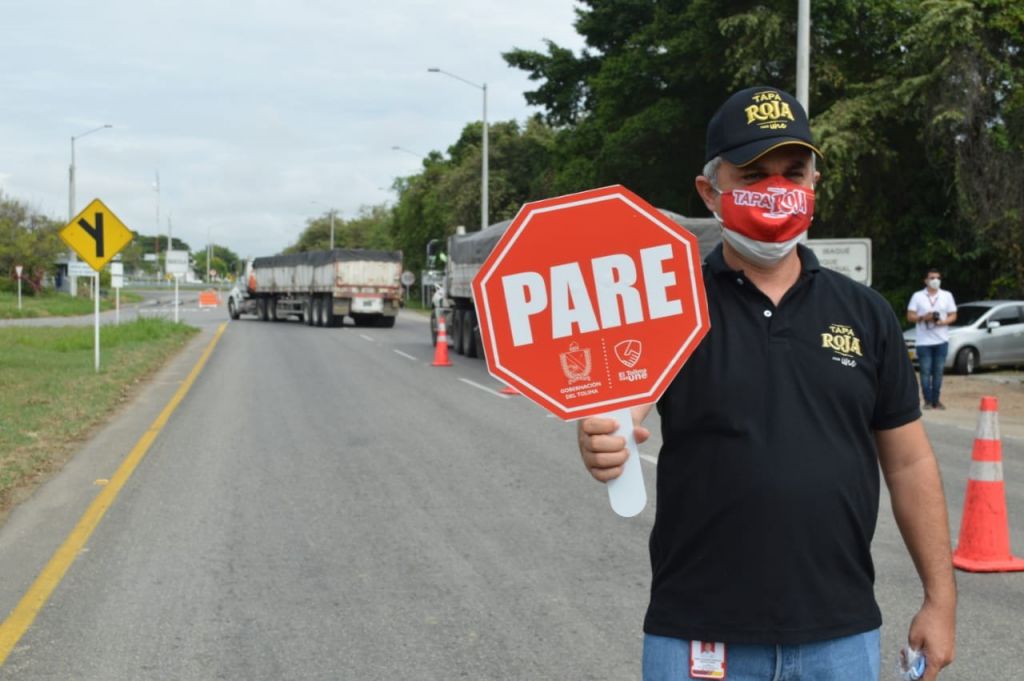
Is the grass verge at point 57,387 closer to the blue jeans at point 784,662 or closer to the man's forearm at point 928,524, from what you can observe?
the blue jeans at point 784,662

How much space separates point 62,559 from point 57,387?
428 inches

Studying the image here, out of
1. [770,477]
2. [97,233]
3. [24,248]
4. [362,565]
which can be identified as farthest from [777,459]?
[24,248]

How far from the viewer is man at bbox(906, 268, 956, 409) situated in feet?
50.2

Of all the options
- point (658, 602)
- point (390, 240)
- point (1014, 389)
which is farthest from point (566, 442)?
point (390, 240)

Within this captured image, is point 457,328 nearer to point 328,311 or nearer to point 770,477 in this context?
point 328,311

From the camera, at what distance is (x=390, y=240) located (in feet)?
292

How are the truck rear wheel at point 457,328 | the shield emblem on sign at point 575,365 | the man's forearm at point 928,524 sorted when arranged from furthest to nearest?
1. the truck rear wheel at point 457,328
2. the man's forearm at point 928,524
3. the shield emblem on sign at point 575,365

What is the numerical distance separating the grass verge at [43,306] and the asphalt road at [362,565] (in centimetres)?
3862

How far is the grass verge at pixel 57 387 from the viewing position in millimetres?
10469

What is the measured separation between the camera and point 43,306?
178 feet

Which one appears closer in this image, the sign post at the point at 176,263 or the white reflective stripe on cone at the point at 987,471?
the white reflective stripe on cone at the point at 987,471

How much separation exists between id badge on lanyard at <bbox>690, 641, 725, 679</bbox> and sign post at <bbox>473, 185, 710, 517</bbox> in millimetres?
340

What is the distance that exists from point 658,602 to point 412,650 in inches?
115

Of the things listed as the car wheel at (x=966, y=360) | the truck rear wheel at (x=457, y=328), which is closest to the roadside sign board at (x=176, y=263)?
the truck rear wheel at (x=457, y=328)
